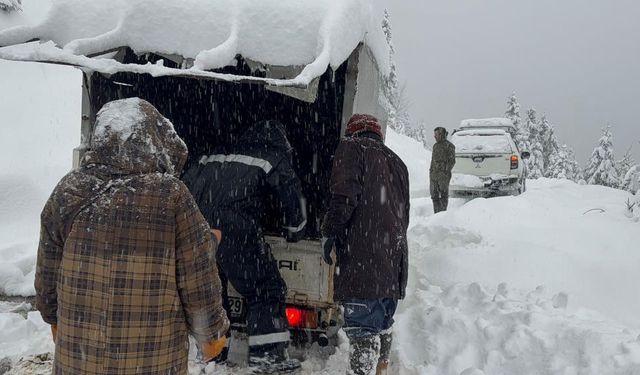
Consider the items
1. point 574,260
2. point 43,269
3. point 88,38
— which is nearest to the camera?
point 43,269

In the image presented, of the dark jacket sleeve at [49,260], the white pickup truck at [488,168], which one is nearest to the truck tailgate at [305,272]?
the dark jacket sleeve at [49,260]

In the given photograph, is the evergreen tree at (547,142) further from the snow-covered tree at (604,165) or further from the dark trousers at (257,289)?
the dark trousers at (257,289)

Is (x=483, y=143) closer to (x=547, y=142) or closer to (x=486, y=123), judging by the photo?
(x=486, y=123)

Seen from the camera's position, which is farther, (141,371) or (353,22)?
(353,22)

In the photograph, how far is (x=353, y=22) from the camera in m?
4.11

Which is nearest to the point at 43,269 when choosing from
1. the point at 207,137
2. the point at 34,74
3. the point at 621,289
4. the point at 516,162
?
the point at 207,137

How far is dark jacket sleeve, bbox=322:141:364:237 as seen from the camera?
352 cm

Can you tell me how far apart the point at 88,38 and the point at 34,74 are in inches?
571

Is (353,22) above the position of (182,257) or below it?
above

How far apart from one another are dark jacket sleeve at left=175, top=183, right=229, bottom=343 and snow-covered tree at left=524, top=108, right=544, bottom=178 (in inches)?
1631

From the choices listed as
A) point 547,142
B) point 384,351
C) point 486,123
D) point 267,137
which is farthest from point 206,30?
point 547,142

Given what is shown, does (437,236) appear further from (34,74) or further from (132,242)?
(34,74)

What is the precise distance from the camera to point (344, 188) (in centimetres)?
352

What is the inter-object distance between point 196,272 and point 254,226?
1811 millimetres
